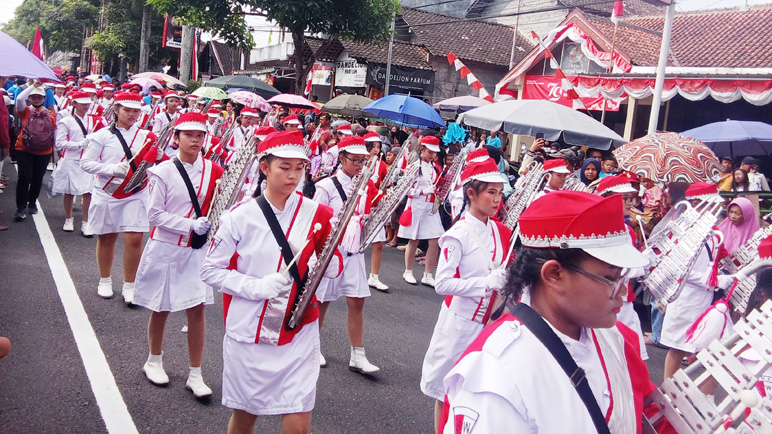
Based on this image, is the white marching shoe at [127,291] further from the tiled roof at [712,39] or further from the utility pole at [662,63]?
the tiled roof at [712,39]

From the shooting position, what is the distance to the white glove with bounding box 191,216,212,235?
4512mm

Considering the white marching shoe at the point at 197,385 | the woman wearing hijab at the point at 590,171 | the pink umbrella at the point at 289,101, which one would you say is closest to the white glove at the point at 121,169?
the white marching shoe at the point at 197,385

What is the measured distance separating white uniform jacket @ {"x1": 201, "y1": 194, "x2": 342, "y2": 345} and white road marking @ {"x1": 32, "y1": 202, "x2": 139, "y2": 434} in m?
1.42

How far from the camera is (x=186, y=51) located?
2625 cm

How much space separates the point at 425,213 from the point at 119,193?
4195 millimetres

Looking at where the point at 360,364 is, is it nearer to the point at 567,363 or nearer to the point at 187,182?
the point at 187,182

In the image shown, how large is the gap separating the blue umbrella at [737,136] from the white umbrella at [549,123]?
104 centimetres

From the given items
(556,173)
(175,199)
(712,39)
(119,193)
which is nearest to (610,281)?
(175,199)

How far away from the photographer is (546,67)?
20.1m

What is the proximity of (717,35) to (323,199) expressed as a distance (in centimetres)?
1531

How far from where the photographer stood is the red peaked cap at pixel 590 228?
1.78 m

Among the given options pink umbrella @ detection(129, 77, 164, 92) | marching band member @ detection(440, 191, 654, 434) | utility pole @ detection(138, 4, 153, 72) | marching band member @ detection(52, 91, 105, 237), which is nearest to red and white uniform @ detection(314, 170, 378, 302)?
marching band member @ detection(440, 191, 654, 434)

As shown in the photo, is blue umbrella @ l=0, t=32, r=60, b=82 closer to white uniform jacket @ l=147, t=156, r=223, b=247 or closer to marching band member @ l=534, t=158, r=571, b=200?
white uniform jacket @ l=147, t=156, r=223, b=247

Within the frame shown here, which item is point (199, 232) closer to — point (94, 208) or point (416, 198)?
point (94, 208)
